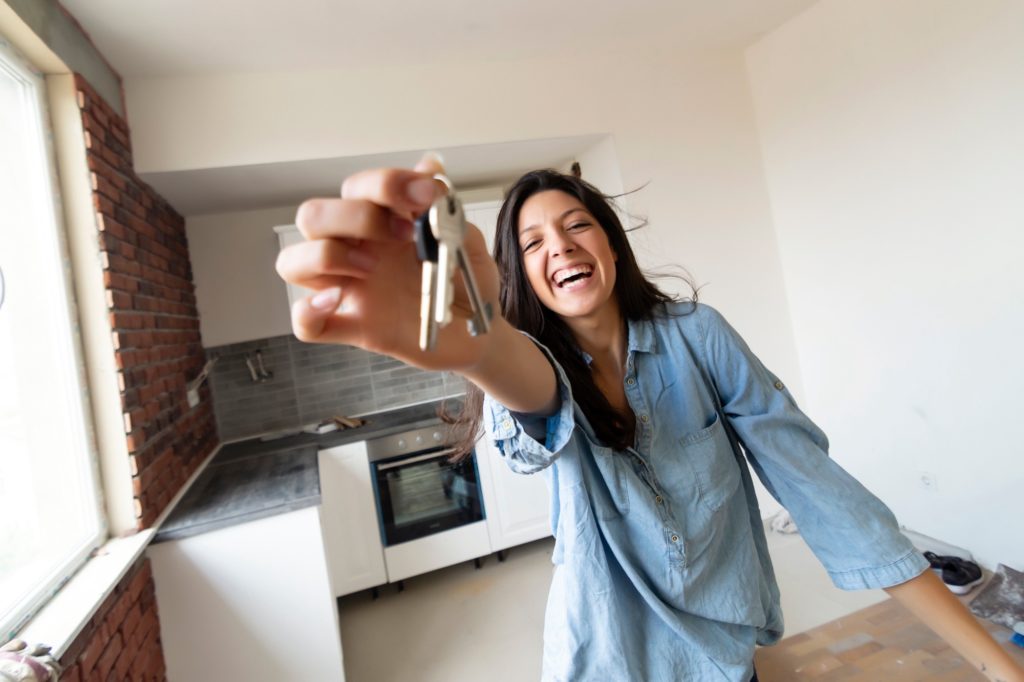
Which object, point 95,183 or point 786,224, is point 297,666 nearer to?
point 95,183

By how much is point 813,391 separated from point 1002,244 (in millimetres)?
1191

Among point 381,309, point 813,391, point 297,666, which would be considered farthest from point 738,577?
point 813,391

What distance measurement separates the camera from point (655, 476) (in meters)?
0.82

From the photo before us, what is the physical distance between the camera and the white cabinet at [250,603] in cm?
187

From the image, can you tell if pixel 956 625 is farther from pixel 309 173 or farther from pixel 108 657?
pixel 309 173

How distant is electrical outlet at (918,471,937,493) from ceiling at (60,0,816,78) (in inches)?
88.8

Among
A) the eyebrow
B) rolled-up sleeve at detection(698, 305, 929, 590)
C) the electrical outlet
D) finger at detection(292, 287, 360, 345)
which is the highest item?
the eyebrow

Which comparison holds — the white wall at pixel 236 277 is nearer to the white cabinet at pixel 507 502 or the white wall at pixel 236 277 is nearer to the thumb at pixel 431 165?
the white cabinet at pixel 507 502

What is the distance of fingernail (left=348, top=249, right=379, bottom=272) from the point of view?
1.40 feet

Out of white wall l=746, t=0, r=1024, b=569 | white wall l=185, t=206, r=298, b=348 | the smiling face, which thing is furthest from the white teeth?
white wall l=185, t=206, r=298, b=348

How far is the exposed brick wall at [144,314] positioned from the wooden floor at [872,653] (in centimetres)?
201

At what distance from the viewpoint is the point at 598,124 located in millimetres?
2811

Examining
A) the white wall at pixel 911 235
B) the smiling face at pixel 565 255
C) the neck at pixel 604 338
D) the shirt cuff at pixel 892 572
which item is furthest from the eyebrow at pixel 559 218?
the white wall at pixel 911 235

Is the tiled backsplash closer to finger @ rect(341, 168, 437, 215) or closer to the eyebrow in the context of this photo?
the eyebrow
